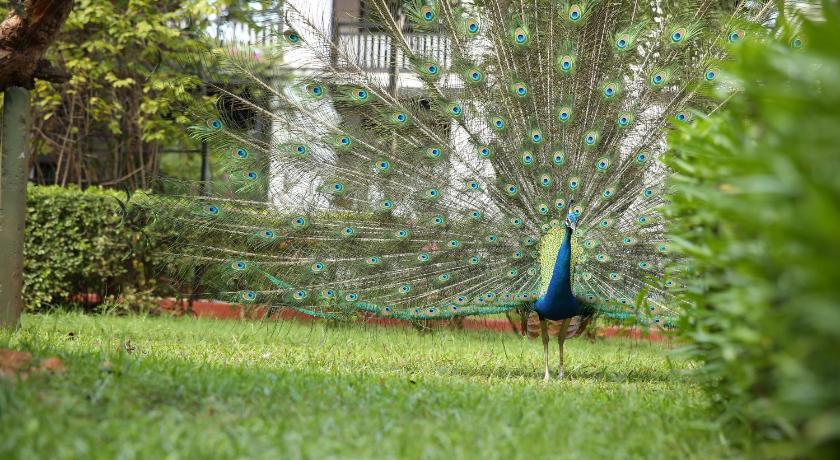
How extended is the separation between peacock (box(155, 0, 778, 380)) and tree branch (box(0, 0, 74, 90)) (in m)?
1.16

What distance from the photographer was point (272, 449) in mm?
3156

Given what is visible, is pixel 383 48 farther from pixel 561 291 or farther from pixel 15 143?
pixel 15 143

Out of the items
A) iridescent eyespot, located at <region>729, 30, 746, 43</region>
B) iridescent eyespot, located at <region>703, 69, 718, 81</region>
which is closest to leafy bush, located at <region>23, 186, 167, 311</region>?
iridescent eyespot, located at <region>703, 69, 718, 81</region>

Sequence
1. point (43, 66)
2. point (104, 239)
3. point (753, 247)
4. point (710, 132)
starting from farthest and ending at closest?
point (104, 239) → point (43, 66) → point (710, 132) → point (753, 247)

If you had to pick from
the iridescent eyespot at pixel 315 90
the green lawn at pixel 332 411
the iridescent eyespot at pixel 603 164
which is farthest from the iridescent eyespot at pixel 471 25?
the green lawn at pixel 332 411

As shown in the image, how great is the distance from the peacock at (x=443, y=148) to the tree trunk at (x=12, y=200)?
1.29 m

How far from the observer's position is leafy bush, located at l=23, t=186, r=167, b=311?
9773 mm

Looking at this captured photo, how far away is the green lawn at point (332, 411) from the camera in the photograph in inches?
126

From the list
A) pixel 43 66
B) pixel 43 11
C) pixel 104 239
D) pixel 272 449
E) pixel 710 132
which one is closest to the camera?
pixel 272 449

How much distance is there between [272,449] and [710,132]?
85.4 inches

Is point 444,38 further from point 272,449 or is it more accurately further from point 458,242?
point 272,449

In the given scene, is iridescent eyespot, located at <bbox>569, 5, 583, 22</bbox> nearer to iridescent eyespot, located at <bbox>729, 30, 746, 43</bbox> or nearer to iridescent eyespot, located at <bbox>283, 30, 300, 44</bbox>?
iridescent eyespot, located at <bbox>729, 30, 746, 43</bbox>

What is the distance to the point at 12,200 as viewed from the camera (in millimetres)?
7059

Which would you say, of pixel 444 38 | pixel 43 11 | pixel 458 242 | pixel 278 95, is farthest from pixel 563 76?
pixel 43 11
